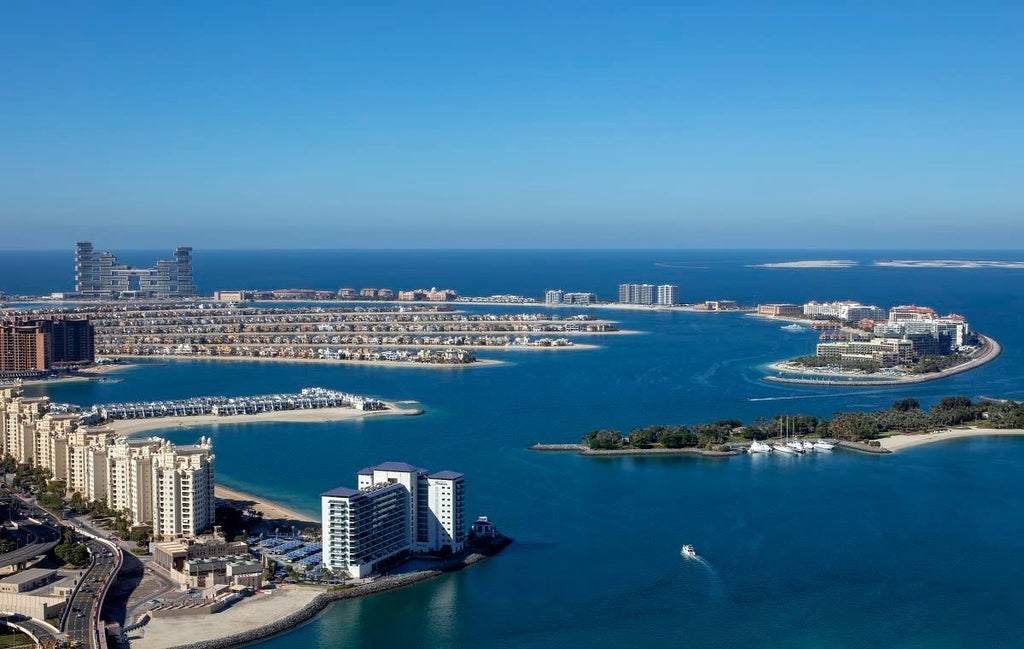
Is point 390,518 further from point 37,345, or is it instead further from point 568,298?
point 568,298

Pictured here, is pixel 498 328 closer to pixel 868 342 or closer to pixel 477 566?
pixel 868 342

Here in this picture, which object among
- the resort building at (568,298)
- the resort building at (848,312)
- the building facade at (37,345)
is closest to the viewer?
the building facade at (37,345)

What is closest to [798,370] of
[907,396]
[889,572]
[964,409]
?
[907,396]

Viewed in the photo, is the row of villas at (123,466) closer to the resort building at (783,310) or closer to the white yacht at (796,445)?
the white yacht at (796,445)

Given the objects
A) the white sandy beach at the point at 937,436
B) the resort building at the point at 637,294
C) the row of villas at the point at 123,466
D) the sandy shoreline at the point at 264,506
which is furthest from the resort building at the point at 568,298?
the sandy shoreline at the point at 264,506

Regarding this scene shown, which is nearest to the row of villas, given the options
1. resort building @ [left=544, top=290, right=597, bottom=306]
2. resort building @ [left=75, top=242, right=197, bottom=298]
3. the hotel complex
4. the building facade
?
the hotel complex

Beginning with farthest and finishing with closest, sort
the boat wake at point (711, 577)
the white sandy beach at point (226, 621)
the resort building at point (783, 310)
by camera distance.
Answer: the resort building at point (783, 310), the boat wake at point (711, 577), the white sandy beach at point (226, 621)

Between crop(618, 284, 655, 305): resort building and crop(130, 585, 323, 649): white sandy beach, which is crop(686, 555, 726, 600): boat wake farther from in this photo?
crop(618, 284, 655, 305): resort building
